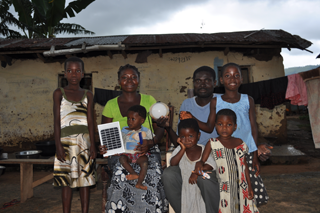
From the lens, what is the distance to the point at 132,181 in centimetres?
197

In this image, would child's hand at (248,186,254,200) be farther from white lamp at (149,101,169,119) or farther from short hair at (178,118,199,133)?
white lamp at (149,101,169,119)

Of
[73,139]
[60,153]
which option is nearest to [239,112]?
[73,139]

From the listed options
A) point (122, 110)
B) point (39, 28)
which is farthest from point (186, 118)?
point (39, 28)

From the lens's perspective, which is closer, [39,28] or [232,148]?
[232,148]

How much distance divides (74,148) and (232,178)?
1470 mm

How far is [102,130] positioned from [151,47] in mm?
4460

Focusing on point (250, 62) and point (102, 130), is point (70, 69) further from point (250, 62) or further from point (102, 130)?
point (250, 62)

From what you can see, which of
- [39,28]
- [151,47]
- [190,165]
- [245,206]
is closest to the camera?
[245,206]

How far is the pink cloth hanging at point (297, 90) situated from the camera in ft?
14.0

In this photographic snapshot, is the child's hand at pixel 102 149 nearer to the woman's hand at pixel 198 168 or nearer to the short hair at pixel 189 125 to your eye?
the short hair at pixel 189 125

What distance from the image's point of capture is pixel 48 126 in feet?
22.0

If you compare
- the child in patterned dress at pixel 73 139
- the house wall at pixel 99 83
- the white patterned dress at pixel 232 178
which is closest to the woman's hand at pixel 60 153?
the child in patterned dress at pixel 73 139

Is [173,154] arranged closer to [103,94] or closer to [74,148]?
[74,148]

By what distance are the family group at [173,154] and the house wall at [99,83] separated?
428cm
